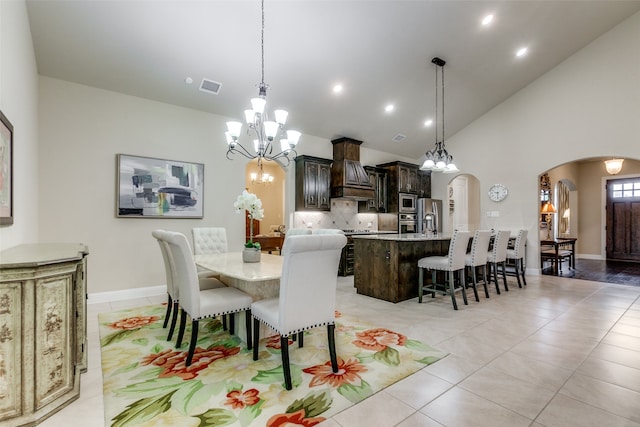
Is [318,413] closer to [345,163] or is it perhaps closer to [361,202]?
[345,163]

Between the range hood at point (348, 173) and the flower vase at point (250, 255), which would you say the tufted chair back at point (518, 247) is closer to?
the range hood at point (348, 173)

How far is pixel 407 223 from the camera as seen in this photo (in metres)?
7.38

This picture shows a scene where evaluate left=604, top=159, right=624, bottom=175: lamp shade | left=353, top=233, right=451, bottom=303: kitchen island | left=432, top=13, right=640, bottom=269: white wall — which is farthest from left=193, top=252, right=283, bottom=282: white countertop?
left=604, top=159, right=624, bottom=175: lamp shade

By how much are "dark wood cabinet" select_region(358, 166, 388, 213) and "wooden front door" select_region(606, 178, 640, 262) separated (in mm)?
6854

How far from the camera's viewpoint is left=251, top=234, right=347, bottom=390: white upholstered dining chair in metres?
1.96

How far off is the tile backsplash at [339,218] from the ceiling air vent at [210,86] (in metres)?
2.62

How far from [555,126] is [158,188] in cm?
757

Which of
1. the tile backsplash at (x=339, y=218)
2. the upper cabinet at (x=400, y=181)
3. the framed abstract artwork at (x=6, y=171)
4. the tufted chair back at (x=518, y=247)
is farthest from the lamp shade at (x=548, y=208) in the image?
the framed abstract artwork at (x=6, y=171)

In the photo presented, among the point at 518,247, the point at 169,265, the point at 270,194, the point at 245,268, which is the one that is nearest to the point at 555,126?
the point at 518,247

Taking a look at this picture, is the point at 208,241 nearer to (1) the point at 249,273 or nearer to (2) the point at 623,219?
(1) the point at 249,273

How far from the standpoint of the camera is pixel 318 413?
1762 mm

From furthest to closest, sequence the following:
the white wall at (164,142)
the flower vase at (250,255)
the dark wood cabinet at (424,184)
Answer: the dark wood cabinet at (424,184) < the white wall at (164,142) < the flower vase at (250,255)

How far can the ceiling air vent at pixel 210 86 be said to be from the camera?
→ 432 centimetres

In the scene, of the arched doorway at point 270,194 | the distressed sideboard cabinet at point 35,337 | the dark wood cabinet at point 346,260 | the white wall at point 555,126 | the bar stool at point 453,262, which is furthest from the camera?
the arched doorway at point 270,194
